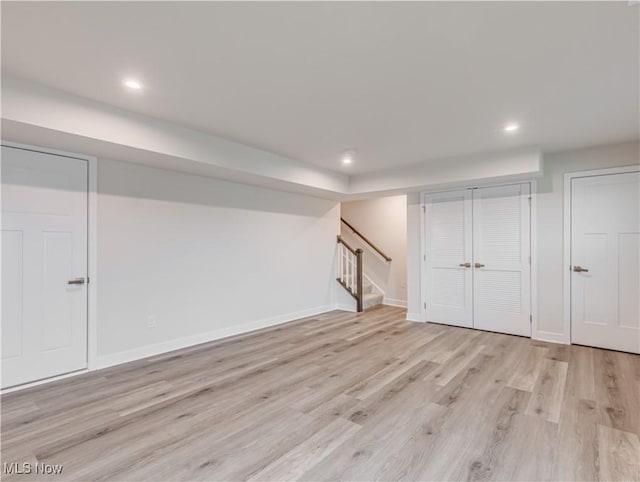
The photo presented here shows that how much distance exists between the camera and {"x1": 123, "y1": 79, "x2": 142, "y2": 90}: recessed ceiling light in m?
2.42

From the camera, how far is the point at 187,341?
13.4 ft

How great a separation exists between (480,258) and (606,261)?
4.63ft

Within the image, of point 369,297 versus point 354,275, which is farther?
point 369,297

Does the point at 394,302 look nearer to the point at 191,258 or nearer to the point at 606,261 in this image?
the point at 606,261

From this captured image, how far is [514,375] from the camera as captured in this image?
3166 mm

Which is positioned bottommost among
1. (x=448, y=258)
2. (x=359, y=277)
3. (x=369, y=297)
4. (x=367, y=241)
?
(x=369, y=297)

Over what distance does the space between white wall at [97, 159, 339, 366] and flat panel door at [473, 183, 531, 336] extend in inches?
109

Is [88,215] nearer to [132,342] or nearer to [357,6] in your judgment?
[132,342]

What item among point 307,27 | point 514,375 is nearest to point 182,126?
point 307,27

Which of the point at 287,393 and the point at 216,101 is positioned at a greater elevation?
the point at 216,101

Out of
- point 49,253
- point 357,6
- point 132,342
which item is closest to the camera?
point 357,6

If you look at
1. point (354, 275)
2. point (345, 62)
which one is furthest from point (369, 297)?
point (345, 62)

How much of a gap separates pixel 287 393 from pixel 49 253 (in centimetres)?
260

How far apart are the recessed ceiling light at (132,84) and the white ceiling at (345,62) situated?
5 cm
